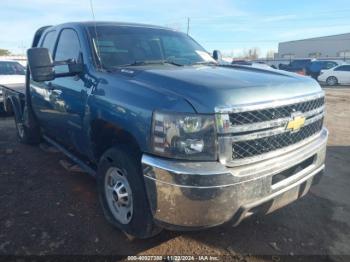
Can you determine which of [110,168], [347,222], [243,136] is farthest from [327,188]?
[110,168]

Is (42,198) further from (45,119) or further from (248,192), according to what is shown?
(248,192)

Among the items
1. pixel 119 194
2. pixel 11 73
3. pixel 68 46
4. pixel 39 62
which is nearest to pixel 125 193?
pixel 119 194

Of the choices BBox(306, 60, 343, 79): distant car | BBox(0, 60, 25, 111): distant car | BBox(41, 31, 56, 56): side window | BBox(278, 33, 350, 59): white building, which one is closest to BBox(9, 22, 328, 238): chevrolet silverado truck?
BBox(41, 31, 56, 56): side window

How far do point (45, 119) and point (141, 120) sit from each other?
8.95 ft

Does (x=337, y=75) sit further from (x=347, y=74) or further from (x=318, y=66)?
(x=318, y=66)

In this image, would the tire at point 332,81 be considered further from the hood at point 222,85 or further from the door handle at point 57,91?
the door handle at point 57,91

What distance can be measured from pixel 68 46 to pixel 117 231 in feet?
7.54

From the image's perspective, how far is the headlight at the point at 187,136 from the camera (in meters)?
2.44

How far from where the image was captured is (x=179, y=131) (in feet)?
8.07

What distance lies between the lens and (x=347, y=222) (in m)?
3.64

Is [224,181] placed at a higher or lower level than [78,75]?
lower

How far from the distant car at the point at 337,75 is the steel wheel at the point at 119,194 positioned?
77.4ft

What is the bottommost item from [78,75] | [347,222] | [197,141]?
[347,222]

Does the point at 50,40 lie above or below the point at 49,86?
above
